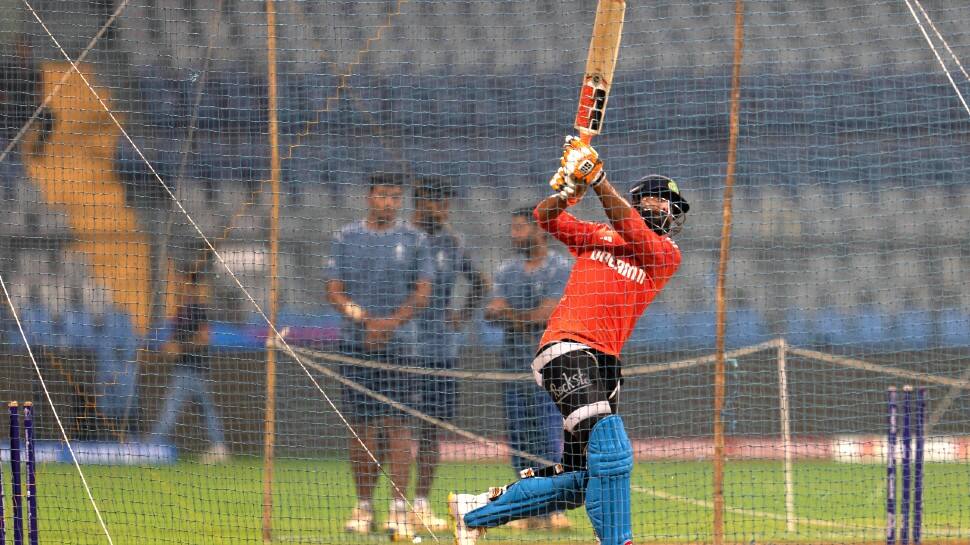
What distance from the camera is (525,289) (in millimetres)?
8133

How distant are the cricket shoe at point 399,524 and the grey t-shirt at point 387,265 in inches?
38.5

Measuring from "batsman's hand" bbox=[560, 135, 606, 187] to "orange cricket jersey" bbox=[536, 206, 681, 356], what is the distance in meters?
0.40

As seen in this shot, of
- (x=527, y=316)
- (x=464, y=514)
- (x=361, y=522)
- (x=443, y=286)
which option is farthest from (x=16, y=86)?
(x=464, y=514)

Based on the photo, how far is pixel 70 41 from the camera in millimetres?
7133

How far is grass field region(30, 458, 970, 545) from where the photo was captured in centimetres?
714

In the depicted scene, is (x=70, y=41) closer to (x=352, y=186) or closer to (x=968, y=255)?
(x=352, y=186)

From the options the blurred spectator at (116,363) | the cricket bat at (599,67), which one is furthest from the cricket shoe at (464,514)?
the blurred spectator at (116,363)

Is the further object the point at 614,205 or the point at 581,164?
the point at 614,205

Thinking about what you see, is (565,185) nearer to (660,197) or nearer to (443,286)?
(660,197)

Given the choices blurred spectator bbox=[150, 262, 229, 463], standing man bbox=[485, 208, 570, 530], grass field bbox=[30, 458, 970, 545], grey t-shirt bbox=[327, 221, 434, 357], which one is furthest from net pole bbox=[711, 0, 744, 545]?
blurred spectator bbox=[150, 262, 229, 463]

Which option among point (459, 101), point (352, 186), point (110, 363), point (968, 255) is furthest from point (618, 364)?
point (968, 255)

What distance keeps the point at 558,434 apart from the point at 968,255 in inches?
161

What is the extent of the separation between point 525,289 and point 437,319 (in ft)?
2.10

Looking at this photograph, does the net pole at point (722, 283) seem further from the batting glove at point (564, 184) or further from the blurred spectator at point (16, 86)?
the blurred spectator at point (16, 86)
